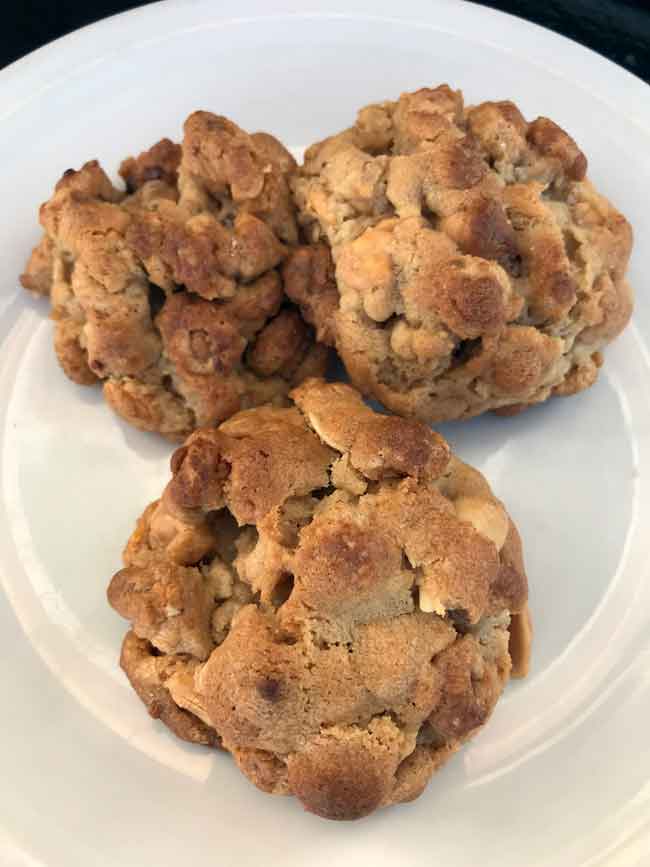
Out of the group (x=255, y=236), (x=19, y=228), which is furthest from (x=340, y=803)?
(x=19, y=228)

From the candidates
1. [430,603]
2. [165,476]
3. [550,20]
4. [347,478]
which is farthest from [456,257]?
[550,20]

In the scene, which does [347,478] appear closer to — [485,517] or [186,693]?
[485,517]

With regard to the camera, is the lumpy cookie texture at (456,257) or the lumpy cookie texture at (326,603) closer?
the lumpy cookie texture at (326,603)

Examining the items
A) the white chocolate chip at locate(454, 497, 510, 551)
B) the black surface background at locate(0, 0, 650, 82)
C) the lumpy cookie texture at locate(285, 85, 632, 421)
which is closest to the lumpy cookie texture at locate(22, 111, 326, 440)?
the lumpy cookie texture at locate(285, 85, 632, 421)

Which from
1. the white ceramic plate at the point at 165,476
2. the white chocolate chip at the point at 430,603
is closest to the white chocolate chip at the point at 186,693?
the white ceramic plate at the point at 165,476

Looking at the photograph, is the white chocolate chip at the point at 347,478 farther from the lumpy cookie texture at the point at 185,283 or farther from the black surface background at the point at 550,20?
the black surface background at the point at 550,20

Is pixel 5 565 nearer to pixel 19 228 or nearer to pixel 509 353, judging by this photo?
pixel 19 228

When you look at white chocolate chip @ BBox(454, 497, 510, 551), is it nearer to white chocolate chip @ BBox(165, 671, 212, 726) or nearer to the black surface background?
white chocolate chip @ BBox(165, 671, 212, 726)
